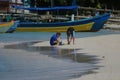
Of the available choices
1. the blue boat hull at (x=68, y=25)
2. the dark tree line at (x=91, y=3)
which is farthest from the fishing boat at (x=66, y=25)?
the dark tree line at (x=91, y=3)

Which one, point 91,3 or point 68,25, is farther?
point 91,3

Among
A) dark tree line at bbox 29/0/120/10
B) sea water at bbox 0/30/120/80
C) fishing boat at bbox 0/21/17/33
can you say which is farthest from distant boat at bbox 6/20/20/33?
sea water at bbox 0/30/120/80

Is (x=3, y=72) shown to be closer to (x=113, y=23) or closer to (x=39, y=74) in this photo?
(x=39, y=74)

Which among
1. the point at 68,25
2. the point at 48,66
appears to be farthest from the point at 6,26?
the point at 48,66

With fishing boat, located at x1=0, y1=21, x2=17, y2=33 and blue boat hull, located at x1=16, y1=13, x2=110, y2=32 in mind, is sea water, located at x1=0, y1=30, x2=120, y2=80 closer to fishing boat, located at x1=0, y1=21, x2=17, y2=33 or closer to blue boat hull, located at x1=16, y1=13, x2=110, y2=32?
fishing boat, located at x1=0, y1=21, x2=17, y2=33

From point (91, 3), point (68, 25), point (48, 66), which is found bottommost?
point (68, 25)

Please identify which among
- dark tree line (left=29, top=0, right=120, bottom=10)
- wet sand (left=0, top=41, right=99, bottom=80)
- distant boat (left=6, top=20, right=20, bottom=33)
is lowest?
distant boat (left=6, top=20, right=20, bottom=33)

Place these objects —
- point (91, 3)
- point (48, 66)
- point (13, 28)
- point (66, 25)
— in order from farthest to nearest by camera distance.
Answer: point (91, 3) → point (13, 28) → point (66, 25) → point (48, 66)

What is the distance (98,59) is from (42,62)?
2.39 m

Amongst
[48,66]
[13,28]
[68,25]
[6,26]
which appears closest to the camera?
[48,66]

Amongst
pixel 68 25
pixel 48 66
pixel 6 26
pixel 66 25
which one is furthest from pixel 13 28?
pixel 48 66

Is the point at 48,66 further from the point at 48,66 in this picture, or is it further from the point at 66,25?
the point at 66,25

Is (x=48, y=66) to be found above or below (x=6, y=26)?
above

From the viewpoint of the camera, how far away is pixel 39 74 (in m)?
13.5
